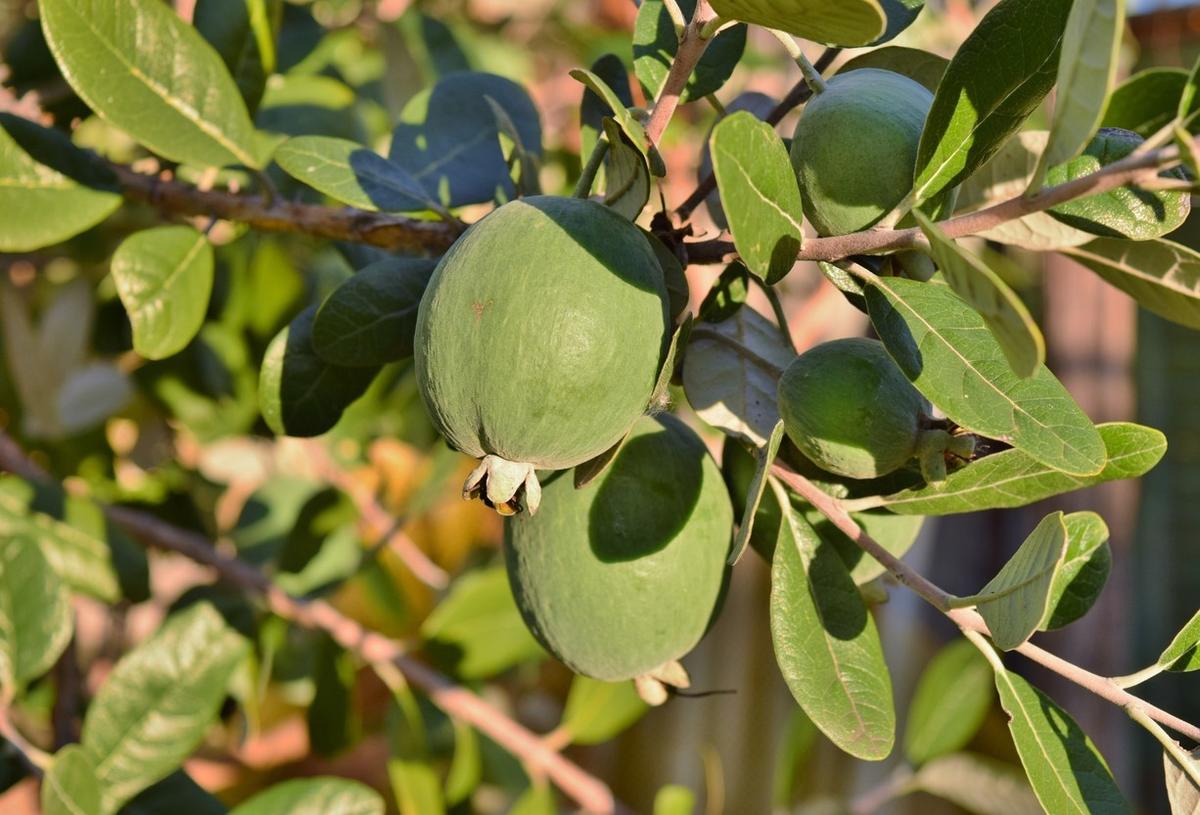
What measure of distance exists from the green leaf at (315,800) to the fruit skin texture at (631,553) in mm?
328

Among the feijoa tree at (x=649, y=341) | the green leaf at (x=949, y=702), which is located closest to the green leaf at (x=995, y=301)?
the feijoa tree at (x=649, y=341)

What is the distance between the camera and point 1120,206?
59 centimetres

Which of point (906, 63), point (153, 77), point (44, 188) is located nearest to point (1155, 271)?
point (906, 63)

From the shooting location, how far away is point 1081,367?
265 cm

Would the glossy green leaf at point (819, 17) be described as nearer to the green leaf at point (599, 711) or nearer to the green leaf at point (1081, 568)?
the green leaf at point (1081, 568)

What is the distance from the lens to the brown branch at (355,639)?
1.18m

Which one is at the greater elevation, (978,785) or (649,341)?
(649,341)

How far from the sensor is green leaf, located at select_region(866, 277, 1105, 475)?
554mm

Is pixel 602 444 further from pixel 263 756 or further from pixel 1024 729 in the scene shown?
pixel 263 756

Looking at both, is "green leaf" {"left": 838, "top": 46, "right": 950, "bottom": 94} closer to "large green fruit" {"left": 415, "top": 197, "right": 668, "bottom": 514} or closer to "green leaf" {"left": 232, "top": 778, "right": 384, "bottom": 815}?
"large green fruit" {"left": 415, "top": 197, "right": 668, "bottom": 514}

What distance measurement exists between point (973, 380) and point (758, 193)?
16 centimetres

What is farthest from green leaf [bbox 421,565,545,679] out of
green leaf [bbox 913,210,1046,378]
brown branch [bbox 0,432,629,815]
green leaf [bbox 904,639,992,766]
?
green leaf [bbox 913,210,1046,378]

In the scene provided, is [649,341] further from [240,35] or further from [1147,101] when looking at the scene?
[240,35]

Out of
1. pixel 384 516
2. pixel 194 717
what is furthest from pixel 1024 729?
pixel 384 516
